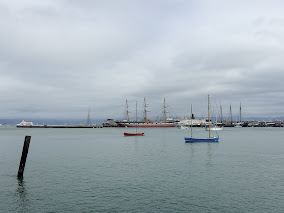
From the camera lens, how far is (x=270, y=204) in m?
22.8

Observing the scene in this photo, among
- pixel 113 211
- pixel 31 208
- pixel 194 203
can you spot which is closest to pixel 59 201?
pixel 31 208

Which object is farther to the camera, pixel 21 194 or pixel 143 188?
pixel 143 188

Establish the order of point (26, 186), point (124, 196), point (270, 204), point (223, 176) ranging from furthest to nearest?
point (223, 176) < point (26, 186) < point (124, 196) < point (270, 204)

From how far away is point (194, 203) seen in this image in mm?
23047

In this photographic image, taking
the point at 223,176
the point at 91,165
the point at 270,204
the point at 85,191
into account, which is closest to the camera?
the point at 270,204

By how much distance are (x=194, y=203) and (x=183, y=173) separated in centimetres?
1219

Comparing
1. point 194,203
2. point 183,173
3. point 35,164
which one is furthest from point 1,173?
point 194,203

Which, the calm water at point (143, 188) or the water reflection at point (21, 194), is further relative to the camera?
the water reflection at point (21, 194)

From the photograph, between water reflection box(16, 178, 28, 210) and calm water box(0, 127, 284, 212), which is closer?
calm water box(0, 127, 284, 212)

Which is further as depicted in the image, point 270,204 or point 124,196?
point 124,196

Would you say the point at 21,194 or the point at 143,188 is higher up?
the point at 143,188

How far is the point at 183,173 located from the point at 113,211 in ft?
52.4

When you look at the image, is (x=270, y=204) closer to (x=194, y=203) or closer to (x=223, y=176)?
(x=194, y=203)

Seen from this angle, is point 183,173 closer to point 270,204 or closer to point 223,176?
point 223,176
